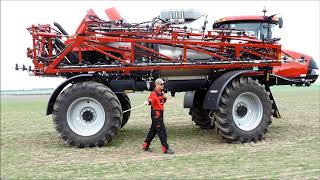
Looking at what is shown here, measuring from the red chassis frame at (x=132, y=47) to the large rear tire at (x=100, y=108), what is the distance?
463 mm

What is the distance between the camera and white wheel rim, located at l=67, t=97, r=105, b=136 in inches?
426

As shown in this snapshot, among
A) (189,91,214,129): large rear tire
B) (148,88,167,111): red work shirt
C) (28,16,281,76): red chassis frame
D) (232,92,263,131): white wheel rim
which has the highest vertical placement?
(28,16,281,76): red chassis frame

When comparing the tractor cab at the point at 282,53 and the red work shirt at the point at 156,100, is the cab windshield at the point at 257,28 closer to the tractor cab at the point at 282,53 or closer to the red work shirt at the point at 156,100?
the tractor cab at the point at 282,53

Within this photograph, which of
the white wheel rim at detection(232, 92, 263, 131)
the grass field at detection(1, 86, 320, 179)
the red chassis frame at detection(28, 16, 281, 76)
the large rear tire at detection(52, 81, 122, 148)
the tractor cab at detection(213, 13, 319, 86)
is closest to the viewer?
the grass field at detection(1, 86, 320, 179)

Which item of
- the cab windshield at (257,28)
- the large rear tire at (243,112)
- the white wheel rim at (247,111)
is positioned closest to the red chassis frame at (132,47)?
the large rear tire at (243,112)

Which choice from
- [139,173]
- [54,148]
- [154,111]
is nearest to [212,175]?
[139,173]

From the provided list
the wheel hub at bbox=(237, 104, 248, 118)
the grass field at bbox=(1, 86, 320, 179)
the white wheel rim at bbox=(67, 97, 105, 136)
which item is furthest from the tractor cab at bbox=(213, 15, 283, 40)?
the white wheel rim at bbox=(67, 97, 105, 136)

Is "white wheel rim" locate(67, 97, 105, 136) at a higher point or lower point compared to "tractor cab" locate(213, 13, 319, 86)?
lower

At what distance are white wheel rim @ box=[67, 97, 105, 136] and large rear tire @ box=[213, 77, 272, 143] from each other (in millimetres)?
2544

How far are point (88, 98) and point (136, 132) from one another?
256 centimetres

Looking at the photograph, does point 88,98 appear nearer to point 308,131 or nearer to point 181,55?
point 181,55

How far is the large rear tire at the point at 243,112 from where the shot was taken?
1086cm

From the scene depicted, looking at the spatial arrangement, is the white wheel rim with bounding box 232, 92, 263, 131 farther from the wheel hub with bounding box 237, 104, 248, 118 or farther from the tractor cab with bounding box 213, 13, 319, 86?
the tractor cab with bounding box 213, 13, 319, 86

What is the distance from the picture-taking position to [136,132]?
13.0 meters
